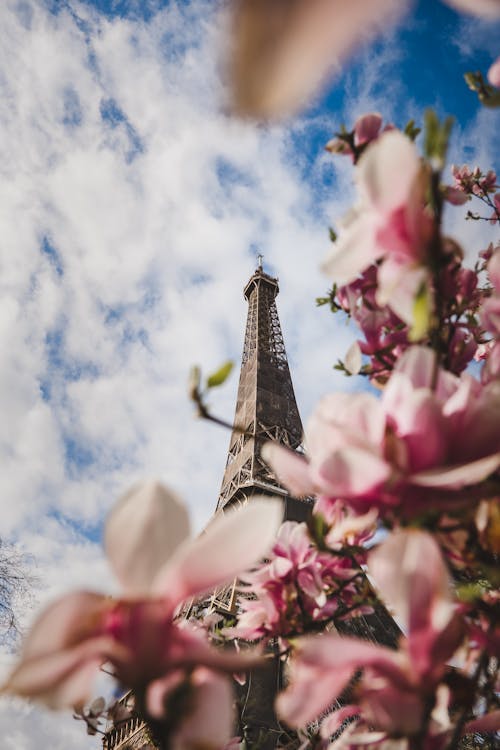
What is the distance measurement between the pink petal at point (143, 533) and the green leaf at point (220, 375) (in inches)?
11.7

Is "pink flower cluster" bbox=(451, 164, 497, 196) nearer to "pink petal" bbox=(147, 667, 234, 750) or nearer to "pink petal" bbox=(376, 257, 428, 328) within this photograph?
"pink petal" bbox=(376, 257, 428, 328)

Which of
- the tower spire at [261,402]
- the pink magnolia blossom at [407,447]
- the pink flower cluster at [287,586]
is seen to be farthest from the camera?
the tower spire at [261,402]

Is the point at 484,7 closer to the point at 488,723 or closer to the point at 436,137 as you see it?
the point at 436,137

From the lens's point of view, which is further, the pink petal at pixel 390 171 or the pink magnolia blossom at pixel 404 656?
the pink petal at pixel 390 171

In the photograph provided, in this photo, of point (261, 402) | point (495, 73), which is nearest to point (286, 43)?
point (495, 73)

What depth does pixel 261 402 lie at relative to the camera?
25594 mm

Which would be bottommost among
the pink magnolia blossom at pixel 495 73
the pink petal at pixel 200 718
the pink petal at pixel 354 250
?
the pink petal at pixel 200 718

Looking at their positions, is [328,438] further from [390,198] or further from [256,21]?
[256,21]

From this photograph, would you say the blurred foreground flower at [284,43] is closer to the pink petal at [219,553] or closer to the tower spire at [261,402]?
the pink petal at [219,553]

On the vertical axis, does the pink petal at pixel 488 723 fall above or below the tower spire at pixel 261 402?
below

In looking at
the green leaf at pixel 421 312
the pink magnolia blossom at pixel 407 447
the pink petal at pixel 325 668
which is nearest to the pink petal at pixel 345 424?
the pink magnolia blossom at pixel 407 447

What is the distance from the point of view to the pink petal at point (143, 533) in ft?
1.79

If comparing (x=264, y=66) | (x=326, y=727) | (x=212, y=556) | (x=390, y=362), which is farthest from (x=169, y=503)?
(x=390, y=362)

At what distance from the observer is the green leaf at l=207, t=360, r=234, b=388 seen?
0.85m
